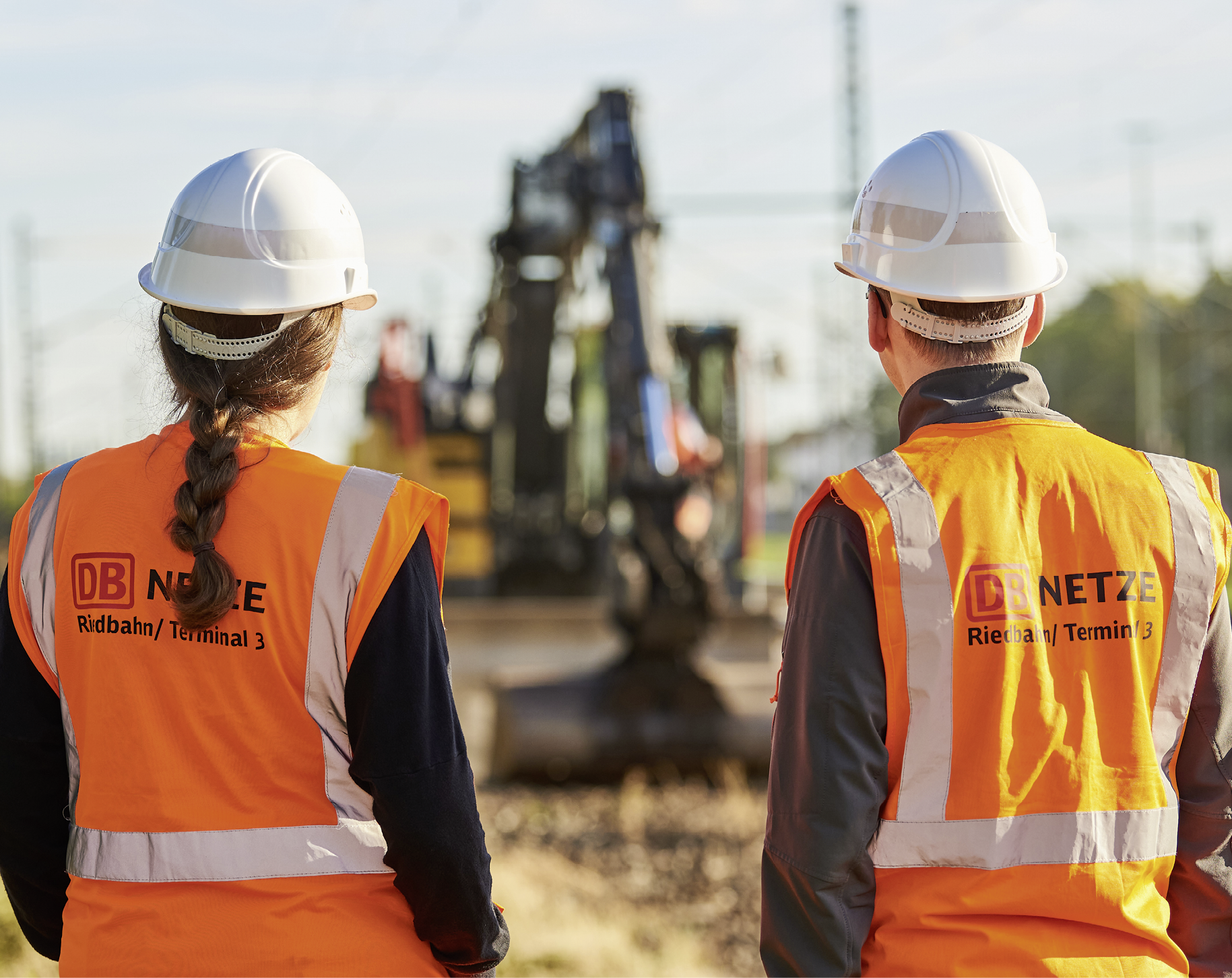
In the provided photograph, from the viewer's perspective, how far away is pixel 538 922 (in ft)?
19.2

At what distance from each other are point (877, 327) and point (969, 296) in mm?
198

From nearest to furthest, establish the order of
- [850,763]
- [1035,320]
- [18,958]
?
[850,763] < [1035,320] < [18,958]

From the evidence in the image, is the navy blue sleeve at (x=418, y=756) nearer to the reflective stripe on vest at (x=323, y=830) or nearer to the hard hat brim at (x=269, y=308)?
the reflective stripe on vest at (x=323, y=830)

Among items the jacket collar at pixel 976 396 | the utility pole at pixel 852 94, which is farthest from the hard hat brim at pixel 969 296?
the utility pole at pixel 852 94

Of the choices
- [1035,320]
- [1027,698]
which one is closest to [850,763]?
[1027,698]

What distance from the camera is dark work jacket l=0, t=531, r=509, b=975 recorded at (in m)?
1.89

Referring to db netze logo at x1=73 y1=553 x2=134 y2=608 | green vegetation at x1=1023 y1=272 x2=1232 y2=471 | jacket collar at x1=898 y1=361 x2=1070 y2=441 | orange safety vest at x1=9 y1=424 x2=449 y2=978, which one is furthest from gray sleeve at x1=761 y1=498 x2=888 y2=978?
green vegetation at x1=1023 y1=272 x2=1232 y2=471

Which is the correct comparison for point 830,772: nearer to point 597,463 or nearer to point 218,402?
point 218,402

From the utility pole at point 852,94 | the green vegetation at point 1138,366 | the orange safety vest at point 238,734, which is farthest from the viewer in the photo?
the green vegetation at point 1138,366

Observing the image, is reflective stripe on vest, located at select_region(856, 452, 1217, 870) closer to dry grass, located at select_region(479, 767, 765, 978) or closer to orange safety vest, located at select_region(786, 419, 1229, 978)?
orange safety vest, located at select_region(786, 419, 1229, 978)

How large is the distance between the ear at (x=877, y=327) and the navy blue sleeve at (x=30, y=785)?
1515 millimetres

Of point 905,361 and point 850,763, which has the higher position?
point 905,361

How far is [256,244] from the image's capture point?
2.10 metres

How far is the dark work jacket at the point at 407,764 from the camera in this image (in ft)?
6.19
